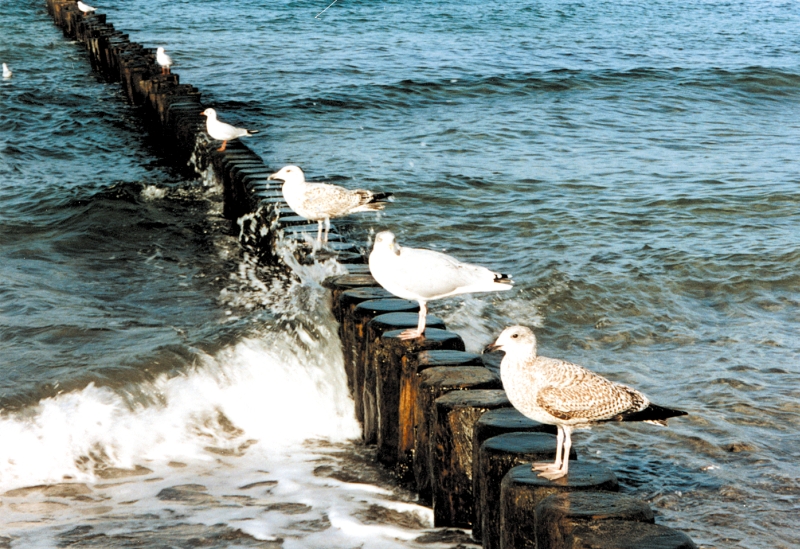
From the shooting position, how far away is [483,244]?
980 centimetres

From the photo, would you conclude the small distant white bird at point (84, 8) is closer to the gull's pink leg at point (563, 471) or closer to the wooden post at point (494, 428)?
the wooden post at point (494, 428)

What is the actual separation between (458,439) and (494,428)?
335 millimetres

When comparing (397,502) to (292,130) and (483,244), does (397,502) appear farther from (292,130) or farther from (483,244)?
(292,130)

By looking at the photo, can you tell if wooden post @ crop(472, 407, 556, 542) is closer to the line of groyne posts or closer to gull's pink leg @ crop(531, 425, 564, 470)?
the line of groyne posts

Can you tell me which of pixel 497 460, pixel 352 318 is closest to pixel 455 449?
pixel 497 460

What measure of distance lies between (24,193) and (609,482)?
32.9 feet

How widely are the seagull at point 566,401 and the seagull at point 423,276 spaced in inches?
49.9

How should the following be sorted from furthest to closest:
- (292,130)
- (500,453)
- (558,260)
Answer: (292,130)
(558,260)
(500,453)

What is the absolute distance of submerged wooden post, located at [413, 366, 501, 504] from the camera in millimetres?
4449

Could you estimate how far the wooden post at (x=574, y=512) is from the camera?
10.5ft

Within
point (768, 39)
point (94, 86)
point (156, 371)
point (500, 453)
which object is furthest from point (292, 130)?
point (768, 39)

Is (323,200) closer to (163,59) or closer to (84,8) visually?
(163,59)

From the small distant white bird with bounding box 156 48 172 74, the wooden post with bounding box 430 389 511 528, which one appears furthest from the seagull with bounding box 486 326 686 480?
the small distant white bird with bounding box 156 48 172 74

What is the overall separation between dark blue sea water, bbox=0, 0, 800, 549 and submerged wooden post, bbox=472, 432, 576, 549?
75cm
